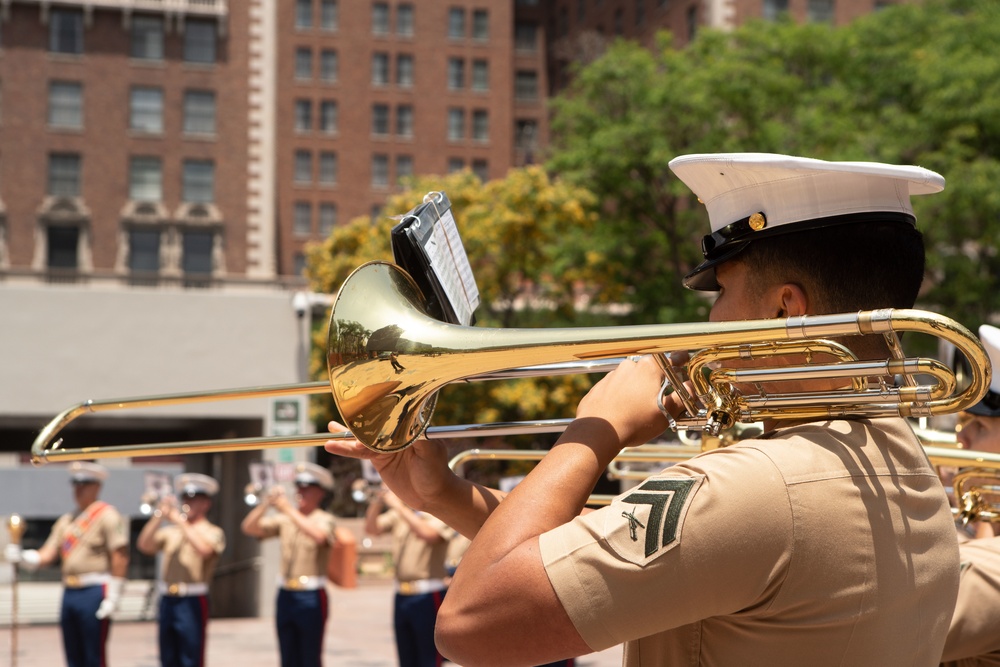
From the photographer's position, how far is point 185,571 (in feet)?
35.8

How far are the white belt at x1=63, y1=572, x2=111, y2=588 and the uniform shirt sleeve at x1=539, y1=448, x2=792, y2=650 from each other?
9.71m

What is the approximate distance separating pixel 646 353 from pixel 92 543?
9623 mm

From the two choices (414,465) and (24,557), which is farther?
(24,557)

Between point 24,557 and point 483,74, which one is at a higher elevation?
point 483,74

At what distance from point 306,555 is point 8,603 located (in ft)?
29.5

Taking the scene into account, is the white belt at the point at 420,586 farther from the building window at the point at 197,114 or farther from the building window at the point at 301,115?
the building window at the point at 301,115

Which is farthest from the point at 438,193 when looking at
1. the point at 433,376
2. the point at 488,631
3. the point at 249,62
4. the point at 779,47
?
the point at 249,62

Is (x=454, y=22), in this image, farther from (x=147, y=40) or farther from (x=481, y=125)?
(x=147, y=40)

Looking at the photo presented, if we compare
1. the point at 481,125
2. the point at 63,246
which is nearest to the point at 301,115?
the point at 481,125

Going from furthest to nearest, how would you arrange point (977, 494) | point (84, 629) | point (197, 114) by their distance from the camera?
point (197, 114), point (84, 629), point (977, 494)

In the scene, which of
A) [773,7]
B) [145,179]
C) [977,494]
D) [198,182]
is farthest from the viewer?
[145,179]

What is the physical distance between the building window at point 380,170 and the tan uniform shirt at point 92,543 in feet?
163

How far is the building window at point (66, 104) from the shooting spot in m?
47.8

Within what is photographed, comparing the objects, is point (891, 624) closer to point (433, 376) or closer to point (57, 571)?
point (433, 376)
